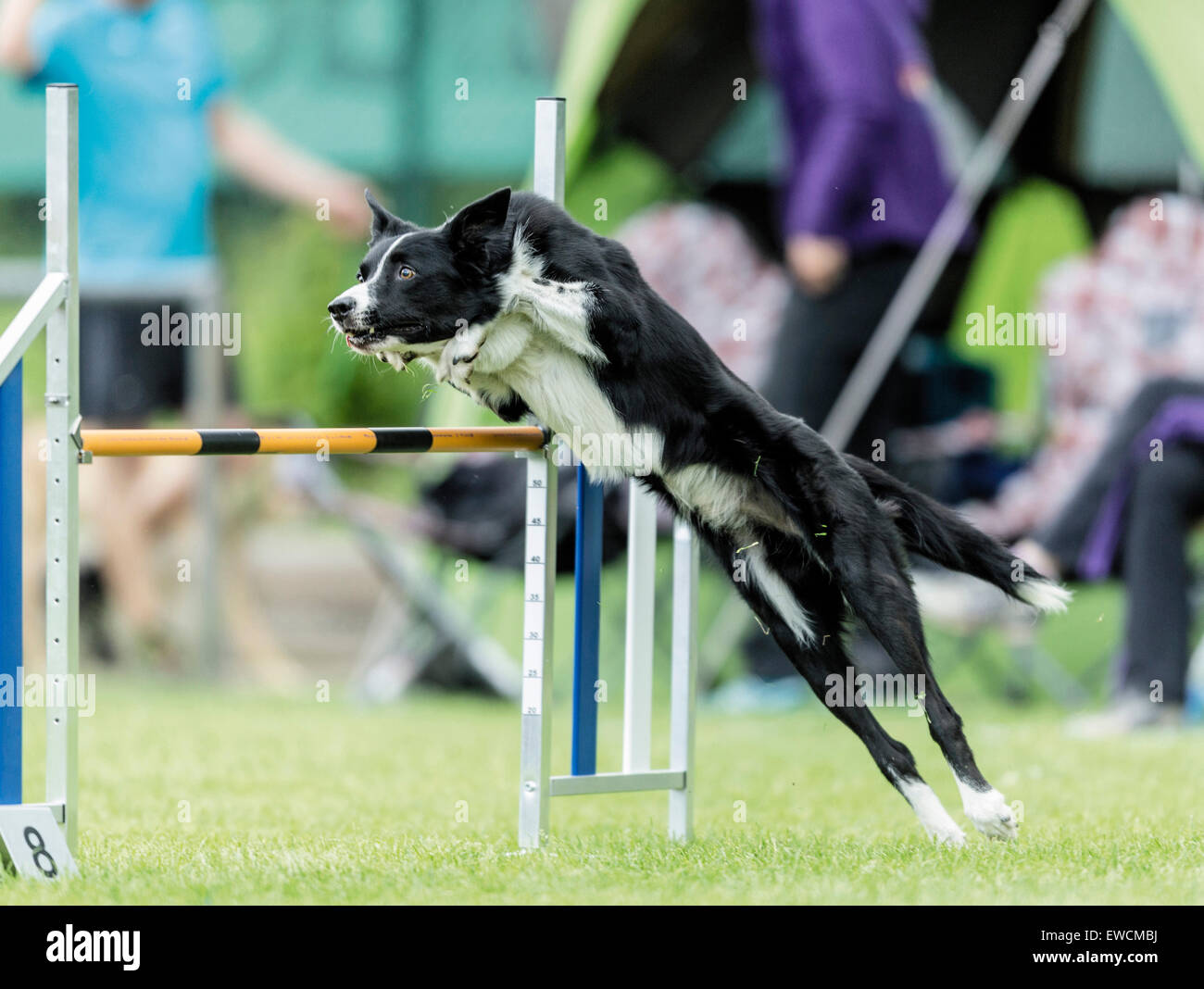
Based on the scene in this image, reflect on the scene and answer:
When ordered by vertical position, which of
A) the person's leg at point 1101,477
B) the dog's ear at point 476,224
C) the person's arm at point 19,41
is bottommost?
the person's leg at point 1101,477

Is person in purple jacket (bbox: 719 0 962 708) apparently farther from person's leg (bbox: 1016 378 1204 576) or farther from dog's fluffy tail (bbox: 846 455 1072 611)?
dog's fluffy tail (bbox: 846 455 1072 611)

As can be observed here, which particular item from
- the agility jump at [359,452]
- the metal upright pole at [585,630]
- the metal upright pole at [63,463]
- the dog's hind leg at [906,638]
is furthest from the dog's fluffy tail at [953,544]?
the metal upright pole at [63,463]

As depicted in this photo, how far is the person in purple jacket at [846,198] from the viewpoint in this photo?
788 centimetres

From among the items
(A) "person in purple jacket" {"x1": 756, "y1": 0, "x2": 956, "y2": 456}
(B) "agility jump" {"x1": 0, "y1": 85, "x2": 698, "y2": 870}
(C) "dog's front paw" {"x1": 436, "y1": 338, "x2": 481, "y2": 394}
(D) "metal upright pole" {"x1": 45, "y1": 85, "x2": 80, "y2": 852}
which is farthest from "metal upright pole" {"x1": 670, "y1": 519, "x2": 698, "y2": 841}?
(A) "person in purple jacket" {"x1": 756, "y1": 0, "x2": 956, "y2": 456}

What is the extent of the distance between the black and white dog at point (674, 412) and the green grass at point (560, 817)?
1.31 feet

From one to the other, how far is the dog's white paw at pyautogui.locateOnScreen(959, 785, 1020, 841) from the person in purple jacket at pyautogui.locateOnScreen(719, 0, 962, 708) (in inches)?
155

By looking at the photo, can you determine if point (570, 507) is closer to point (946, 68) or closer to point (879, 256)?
point (879, 256)

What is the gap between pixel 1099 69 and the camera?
8430 mm

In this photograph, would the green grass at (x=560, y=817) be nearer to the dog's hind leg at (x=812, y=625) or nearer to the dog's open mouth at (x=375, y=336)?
the dog's hind leg at (x=812, y=625)

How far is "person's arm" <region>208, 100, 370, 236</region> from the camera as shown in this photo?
8836mm

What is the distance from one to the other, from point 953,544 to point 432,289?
137 cm

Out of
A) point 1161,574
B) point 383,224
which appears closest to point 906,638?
point 383,224

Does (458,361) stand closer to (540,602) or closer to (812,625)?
(540,602)

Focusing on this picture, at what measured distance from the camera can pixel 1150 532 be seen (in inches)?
268
